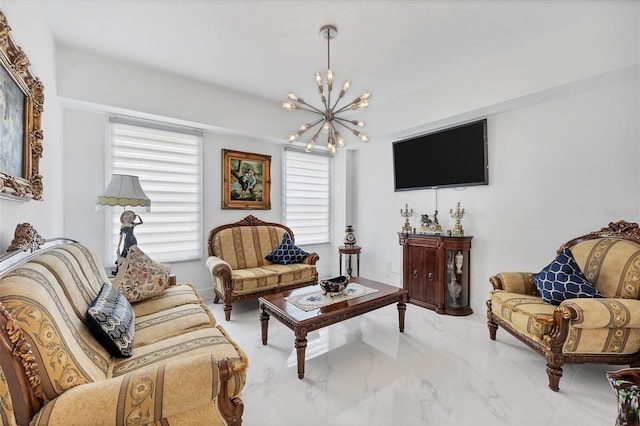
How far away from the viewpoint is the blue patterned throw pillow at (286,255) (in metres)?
3.81

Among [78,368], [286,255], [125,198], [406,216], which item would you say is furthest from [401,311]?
[125,198]

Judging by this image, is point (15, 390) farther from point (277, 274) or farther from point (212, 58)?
point (212, 58)

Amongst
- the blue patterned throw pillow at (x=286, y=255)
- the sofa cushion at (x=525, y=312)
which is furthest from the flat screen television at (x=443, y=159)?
the blue patterned throw pillow at (x=286, y=255)

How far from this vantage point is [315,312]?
217 centimetres

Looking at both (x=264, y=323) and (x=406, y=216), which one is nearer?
(x=264, y=323)

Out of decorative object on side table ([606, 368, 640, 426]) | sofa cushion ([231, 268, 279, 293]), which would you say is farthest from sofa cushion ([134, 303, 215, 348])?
decorative object on side table ([606, 368, 640, 426])

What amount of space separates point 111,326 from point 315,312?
1289 mm

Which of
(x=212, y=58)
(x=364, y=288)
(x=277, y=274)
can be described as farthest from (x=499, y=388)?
(x=212, y=58)

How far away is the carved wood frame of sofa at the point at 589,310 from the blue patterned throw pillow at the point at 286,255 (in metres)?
2.29

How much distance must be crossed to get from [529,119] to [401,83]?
1.45 m

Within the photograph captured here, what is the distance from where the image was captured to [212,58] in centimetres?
291

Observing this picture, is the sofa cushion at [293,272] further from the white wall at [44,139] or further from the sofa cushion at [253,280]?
the white wall at [44,139]

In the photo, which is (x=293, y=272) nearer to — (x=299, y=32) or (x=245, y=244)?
(x=245, y=244)

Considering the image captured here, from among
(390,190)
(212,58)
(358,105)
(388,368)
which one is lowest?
(388,368)
